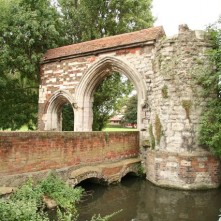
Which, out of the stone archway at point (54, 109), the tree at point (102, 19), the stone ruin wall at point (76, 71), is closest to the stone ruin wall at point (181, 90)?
the stone ruin wall at point (76, 71)

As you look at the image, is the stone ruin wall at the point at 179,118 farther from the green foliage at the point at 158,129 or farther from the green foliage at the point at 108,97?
the green foliage at the point at 108,97

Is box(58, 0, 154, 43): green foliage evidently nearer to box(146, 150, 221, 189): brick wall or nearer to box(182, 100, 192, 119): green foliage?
box(182, 100, 192, 119): green foliage

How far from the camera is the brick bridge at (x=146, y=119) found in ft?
24.2

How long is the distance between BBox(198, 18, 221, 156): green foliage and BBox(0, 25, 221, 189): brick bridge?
223 mm

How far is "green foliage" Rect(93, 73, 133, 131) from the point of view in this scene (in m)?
15.9

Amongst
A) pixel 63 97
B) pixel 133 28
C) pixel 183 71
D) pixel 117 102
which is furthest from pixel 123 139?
pixel 133 28

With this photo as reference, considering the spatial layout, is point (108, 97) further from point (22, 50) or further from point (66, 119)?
point (22, 50)

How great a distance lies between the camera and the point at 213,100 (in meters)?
9.27

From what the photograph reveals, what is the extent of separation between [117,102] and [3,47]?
692 centimetres

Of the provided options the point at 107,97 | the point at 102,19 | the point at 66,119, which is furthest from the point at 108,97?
the point at 102,19

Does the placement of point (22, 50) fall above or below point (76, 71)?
above

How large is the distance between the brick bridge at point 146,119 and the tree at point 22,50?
207 centimetres

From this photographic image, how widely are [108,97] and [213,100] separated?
24.9 ft

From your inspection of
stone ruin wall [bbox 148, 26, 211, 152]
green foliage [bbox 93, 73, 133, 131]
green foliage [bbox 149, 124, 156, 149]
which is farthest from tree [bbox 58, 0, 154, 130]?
stone ruin wall [bbox 148, 26, 211, 152]
